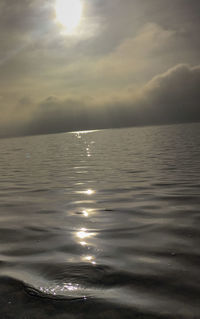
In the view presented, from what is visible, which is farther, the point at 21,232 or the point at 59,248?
the point at 21,232

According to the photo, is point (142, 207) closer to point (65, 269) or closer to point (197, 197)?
point (197, 197)

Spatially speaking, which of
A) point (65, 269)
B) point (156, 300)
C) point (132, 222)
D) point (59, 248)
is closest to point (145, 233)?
point (132, 222)

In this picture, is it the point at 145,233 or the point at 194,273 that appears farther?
the point at 145,233

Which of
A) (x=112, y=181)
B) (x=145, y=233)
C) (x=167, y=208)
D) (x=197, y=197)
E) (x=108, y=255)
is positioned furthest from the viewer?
(x=112, y=181)

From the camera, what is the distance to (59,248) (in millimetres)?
5301

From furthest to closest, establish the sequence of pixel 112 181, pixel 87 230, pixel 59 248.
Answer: pixel 112 181
pixel 87 230
pixel 59 248

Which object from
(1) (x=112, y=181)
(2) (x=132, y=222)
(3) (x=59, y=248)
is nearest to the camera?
(3) (x=59, y=248)

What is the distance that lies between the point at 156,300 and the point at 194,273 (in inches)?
37.0

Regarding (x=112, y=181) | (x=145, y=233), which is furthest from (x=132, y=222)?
(x=112, y=181)

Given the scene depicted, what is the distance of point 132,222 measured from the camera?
6891 millimetres

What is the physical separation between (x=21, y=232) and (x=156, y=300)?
3979 mm

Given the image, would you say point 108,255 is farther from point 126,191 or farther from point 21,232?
point 126,191

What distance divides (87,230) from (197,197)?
4.45 metres

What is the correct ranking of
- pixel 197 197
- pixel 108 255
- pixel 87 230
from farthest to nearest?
1. pixel 197 197
2. pixel 87 230
3. pixel 108 255
